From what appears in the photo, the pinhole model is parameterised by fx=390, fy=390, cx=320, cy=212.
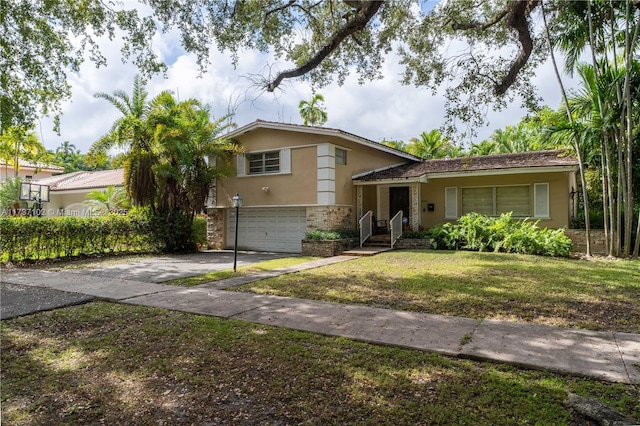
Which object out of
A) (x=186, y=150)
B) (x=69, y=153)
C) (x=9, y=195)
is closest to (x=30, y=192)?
(x=9, y=195)

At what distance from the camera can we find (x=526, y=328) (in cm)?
498

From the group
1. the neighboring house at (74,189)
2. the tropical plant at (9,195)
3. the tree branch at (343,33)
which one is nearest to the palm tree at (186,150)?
the tree branch at (343,33)

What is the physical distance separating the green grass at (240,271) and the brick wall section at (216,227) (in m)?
5.36

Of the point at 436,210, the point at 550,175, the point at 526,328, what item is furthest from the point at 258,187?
the point at 526,328

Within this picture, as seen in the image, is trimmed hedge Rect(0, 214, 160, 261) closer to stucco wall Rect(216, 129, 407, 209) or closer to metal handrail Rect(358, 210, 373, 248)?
stucco wall Rect(216, 129, 407, 209)

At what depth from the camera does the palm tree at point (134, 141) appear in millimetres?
14148

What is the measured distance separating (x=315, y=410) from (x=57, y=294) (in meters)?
6.48

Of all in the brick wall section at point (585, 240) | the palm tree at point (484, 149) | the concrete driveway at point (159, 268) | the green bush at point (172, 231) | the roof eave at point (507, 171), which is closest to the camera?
the concrete driveway at point (159, 268)

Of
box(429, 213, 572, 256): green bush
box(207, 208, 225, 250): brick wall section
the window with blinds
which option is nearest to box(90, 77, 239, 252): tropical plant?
box(207, 208, 225, 250): brick wall section

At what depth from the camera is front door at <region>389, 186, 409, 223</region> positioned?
17.5m

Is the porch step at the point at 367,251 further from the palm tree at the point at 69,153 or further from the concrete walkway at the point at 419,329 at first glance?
the palm tree at the point at 69,153

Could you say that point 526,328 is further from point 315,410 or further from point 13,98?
point 13,98

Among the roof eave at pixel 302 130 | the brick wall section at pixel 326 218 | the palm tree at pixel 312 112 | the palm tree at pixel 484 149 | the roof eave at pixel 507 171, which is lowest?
the brick wall section at pixel 326 218

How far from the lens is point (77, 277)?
360 inches
